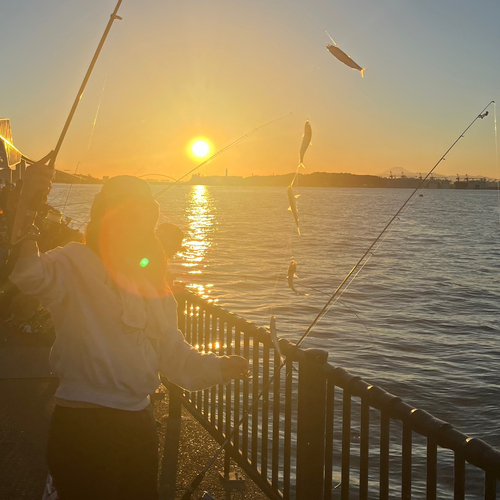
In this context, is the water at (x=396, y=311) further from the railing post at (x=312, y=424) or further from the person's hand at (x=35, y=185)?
the person's hand at (x=35, y=185)

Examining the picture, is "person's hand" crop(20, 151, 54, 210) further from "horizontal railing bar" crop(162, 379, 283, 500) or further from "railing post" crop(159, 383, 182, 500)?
"railing post" crop(159, 383, 182, 500)

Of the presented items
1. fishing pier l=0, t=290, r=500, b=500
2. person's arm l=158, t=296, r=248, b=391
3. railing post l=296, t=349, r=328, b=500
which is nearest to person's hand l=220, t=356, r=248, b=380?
person's arm l=158, t=296, r=248, b=391

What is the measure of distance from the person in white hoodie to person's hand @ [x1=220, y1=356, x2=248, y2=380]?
1.10 feet

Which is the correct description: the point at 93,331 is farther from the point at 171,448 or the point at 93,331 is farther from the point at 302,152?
the point at 171,448

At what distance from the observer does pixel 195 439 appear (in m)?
5.38

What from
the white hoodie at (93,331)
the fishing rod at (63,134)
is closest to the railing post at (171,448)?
the white hoodie at (93,331)

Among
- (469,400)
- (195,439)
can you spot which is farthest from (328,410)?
(469,400)

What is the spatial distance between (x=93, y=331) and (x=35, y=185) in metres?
0.63

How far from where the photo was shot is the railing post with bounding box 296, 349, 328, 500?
11.5 ft

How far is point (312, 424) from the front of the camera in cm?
356

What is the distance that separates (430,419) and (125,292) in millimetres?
1417

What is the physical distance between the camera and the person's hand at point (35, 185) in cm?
243

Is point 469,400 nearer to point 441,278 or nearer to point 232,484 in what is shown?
point 232,484

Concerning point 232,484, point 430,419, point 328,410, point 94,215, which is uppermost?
point 94,215
